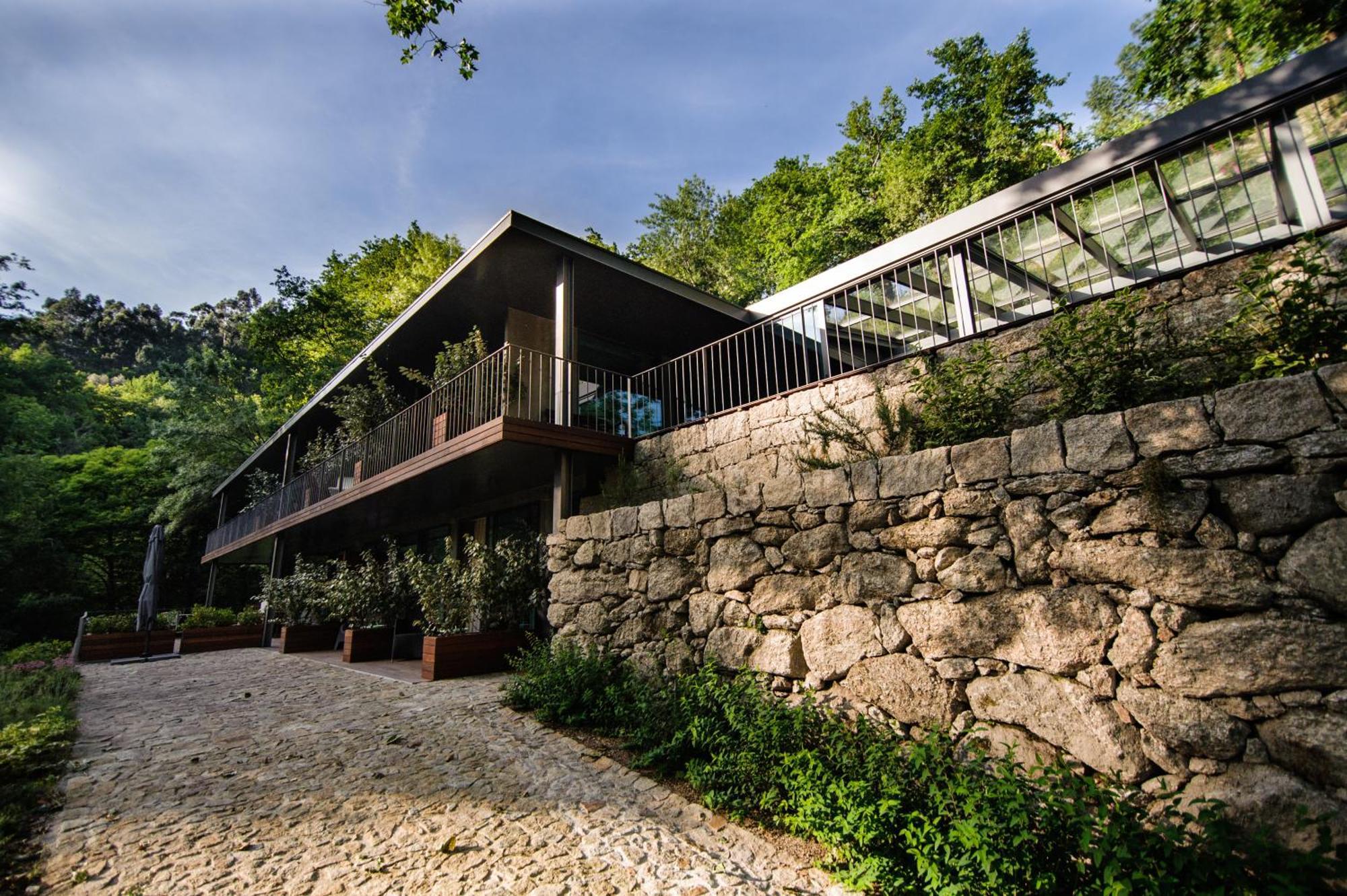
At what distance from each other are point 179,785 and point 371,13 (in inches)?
222

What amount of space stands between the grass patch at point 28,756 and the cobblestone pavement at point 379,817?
104 mm

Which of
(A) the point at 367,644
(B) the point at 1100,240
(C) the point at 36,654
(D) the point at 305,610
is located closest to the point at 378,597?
(A) the point at 367,644

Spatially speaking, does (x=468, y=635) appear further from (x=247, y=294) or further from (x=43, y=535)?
(x=247, y=294)

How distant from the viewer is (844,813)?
2654mm

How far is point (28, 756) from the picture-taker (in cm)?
375

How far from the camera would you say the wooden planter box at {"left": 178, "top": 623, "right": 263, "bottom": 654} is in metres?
12.1

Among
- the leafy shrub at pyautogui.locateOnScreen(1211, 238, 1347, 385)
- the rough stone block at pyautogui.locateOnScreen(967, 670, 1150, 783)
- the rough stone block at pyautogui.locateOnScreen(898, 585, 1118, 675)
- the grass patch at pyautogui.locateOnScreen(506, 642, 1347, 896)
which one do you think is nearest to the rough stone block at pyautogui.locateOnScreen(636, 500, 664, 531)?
the grass patch at pyautogui.locateOnScreen(506, 642, 1347, 896)

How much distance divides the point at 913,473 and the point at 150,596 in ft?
48.0

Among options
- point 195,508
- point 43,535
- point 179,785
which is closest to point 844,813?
point 179,785

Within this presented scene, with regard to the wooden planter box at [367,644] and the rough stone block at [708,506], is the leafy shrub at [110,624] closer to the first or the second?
the wooden planter box at [367,644]

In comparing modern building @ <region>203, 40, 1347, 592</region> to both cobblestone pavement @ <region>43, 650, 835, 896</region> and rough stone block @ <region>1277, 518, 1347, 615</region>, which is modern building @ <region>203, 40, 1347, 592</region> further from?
cobblestone pavement @ <region>43, 650, 835, 896</region>

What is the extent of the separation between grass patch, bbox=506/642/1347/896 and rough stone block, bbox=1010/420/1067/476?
4.65ft

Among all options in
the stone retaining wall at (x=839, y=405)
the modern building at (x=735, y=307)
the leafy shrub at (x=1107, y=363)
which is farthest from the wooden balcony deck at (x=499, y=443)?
the leafy shrub at (x=1107, y=363)

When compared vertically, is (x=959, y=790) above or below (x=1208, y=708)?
below
